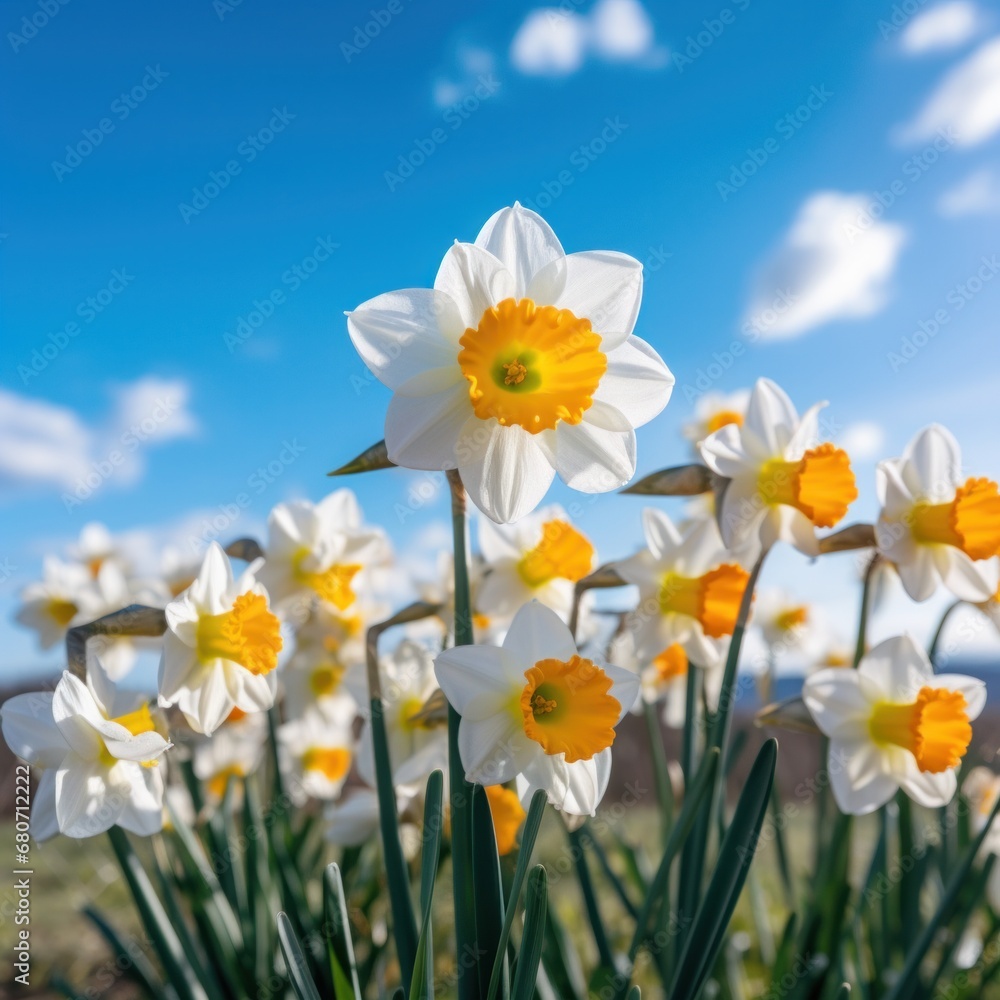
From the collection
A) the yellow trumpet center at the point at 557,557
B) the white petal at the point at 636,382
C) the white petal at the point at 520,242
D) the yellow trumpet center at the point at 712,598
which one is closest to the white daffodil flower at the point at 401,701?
the yellow trumpet center at the point at 557,557

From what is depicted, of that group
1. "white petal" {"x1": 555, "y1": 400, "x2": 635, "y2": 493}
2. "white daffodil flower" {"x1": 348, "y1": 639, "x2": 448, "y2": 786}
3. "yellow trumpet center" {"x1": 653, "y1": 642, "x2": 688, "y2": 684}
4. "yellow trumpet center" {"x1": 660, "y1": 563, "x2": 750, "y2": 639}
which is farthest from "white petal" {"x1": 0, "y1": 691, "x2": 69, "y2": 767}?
"yellow trumpet center" {"x1": 653, "y1": 642, "x2": 688, "y2": 684}

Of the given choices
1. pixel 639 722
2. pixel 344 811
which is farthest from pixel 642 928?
pixel 639 722

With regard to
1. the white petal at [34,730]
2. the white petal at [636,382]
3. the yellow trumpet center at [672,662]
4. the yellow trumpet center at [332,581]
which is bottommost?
the white petal at [34,730]

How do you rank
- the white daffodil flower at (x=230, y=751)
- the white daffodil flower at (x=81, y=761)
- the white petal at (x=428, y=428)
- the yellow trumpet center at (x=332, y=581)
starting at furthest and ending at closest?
the white daffodil flower at (x=230, y=751)
the yellow trumpet center at (x=332, y=581)
the white daffodil flower at (x=81, y=761)
the white petal at (x=428, y=428)

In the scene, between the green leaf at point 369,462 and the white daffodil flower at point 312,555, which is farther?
the white daffodil flower at point 312,555

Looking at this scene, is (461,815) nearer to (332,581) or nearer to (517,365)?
(517,365)

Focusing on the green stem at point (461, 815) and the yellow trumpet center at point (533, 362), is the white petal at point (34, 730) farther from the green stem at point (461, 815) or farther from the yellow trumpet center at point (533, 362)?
the yellow trumpet center at point (533, 362)

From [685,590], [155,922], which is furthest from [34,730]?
[685,590]
